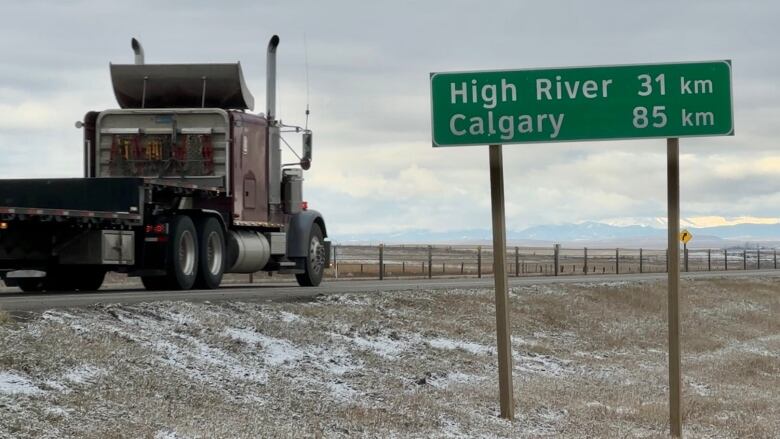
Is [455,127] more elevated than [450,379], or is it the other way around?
[455,127]

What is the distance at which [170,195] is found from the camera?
20922 millimetres

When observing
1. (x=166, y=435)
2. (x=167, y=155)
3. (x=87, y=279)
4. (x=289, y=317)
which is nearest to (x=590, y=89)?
(x=166, y=435)

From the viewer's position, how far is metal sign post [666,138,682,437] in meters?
11.5

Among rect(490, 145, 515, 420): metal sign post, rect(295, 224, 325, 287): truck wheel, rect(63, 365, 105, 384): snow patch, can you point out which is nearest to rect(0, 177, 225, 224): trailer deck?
rect(295, 224, 325, 287): truck wheel

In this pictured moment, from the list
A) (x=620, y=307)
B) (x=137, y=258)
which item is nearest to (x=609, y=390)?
(x=137, y=258)

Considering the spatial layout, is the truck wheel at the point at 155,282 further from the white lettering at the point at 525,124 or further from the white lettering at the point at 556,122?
the white lettering at the point at 556,122

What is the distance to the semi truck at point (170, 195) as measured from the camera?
19.3 meters

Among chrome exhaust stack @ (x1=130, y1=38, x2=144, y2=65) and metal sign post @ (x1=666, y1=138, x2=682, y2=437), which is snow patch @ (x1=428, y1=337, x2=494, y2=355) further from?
chrome exhaust stack @ (x1=130, y1=38, x2=144, y2=65)

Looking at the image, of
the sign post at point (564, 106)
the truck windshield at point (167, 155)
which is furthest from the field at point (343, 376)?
the truck windshield at point (167, 155)

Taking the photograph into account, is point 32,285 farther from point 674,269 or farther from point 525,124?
point 674,269

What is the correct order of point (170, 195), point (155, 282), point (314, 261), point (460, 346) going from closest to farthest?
point (460, 346), point (170, 195), point (155, 282), point (314, 261)

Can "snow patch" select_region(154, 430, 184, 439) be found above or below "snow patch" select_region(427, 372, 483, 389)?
above

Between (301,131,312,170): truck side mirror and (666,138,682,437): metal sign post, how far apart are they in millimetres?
13405

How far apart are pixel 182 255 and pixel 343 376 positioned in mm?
8318
